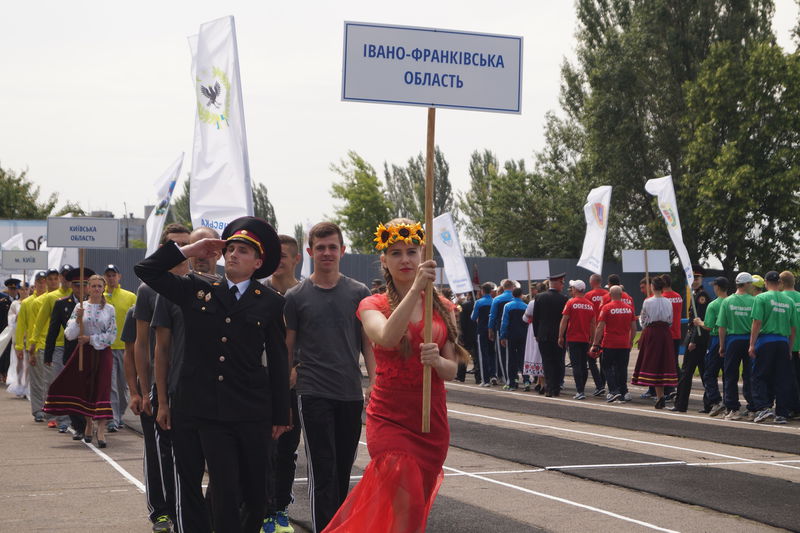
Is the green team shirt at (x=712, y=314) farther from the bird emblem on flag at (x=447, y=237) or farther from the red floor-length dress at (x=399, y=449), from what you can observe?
the red floor-length dress at (x=399, y=449)

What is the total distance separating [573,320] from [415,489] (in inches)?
557

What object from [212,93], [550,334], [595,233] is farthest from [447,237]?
[212,93]

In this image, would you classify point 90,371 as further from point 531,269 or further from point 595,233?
point 531,269

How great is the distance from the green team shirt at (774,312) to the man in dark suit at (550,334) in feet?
16.9

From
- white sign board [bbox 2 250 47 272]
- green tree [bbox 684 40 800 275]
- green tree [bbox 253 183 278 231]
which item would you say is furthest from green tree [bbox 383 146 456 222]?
white sign board [bbox 2 250 47 272]

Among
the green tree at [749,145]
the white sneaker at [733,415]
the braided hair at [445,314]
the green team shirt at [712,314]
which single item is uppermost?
the green tree at [749,145]

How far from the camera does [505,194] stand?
61.4m

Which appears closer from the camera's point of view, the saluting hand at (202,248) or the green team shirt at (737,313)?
the saluting hand at (202,248)

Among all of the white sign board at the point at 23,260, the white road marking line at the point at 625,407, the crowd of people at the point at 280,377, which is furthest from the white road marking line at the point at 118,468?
the white sign board at the point at 23,260

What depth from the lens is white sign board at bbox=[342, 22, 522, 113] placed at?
5848 mm

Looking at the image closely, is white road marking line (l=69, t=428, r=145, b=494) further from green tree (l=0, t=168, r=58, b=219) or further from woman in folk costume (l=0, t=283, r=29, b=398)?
green tree (l=0, t=168, r=58, b=219)

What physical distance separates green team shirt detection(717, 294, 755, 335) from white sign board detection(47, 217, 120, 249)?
28.0ft

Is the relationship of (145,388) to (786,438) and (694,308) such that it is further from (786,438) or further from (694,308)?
(694,308)

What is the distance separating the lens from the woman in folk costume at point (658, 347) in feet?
56.8
